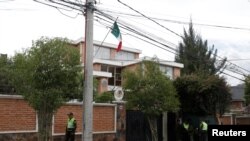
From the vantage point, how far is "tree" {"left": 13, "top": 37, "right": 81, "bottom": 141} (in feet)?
54.4

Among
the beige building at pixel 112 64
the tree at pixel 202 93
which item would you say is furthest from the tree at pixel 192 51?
the tree at pixel 202 93

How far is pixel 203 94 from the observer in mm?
26266

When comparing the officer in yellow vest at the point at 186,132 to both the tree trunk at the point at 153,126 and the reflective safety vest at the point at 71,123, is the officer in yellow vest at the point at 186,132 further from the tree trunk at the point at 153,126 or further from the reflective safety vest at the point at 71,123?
the reflective safety vest at the point at 71,123

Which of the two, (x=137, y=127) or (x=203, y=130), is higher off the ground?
(x=137, y=127)

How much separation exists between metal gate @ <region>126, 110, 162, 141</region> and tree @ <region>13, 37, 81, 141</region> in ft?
26.2

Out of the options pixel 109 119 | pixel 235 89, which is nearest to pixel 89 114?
pixel 109 119

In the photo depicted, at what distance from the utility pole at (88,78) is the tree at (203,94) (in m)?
11.3

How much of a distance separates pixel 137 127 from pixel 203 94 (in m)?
4.13

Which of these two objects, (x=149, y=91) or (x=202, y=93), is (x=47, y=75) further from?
(x=202, y=93)

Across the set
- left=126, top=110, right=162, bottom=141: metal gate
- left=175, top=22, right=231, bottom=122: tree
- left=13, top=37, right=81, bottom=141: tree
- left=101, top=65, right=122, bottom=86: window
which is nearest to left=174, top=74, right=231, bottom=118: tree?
left=175, top=22, right=231, bottom=122: tree

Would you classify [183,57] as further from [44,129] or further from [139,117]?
[44,129]

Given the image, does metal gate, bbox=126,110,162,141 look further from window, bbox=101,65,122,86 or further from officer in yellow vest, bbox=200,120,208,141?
window, bbox=101,65,122,86

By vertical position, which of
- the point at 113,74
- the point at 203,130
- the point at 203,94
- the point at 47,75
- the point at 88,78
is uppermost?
the point at 113,74

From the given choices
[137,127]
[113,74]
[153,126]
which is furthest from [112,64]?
[153,126]
